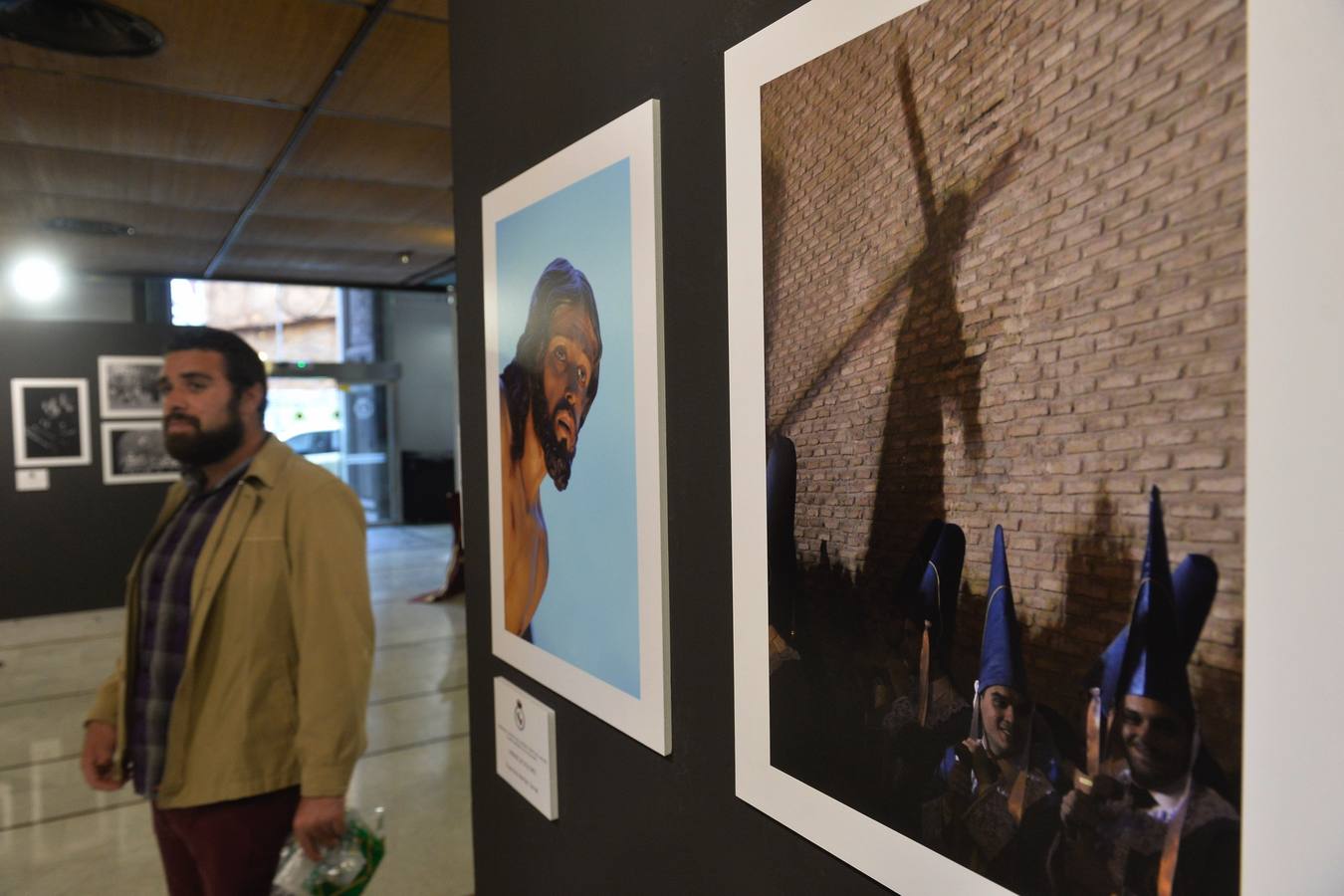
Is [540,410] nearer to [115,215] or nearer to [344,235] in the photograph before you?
[115,215]

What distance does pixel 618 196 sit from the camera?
1237 mm

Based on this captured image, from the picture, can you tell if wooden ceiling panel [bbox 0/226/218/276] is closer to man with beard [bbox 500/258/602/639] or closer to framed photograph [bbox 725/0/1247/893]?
man with beard [bbox 500/258/602/639]

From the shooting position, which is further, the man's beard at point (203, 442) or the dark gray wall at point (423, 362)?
the dark gray wall at point (423, 362)

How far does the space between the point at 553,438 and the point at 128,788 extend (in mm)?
4254

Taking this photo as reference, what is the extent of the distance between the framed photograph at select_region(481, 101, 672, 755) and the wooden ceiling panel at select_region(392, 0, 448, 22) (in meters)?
2.14

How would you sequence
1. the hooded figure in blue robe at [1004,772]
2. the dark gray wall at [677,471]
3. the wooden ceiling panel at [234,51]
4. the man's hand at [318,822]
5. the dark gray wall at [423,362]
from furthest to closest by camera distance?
the dark gray wall at [423,362] < the wooden ceiling panel at [234,51] < the man's hand at [318,822] < the dark gray wall at [677,471] < the hooded figure in blue robe at [1004,772]

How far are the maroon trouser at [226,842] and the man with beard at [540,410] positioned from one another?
0.97 m

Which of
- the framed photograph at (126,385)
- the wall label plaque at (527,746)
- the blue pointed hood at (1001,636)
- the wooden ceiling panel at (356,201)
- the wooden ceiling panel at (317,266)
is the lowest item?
the wall label plaque at (527,746)

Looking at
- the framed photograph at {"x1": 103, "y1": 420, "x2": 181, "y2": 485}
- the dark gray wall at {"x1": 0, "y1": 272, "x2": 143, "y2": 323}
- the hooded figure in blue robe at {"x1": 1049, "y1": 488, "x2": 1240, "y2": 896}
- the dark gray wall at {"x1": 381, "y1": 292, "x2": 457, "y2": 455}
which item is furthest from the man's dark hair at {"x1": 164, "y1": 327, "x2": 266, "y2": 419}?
the dark gray wall at {"x1": 381, "y1": 292, "x2": 457, "y2": 455}

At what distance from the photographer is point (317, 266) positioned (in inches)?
367

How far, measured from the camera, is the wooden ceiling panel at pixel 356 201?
6031 millimetres

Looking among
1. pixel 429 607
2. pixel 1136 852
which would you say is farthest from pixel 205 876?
pixel 429 607

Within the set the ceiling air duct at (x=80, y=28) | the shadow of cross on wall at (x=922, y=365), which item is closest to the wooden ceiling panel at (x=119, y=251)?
the ceiling air duct at (x=80, y=28)

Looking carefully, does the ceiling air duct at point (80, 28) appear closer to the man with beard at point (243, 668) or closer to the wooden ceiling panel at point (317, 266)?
the man with beard at point (243, 668)
